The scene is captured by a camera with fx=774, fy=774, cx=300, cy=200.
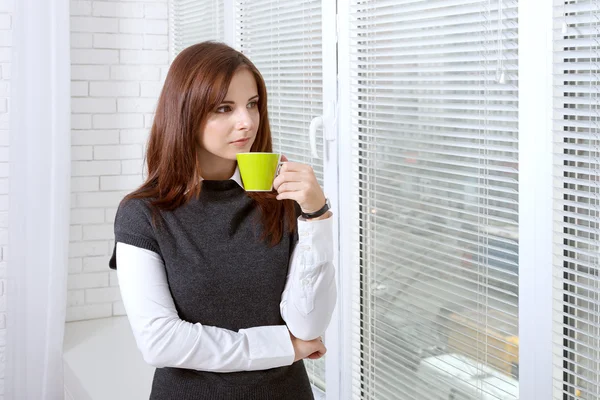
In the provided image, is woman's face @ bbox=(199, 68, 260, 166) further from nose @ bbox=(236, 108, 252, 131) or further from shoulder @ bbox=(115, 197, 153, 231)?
shoulder @ bbox=(115, 197, 153, 231)

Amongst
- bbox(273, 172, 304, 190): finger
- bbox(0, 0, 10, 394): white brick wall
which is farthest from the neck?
bbox(0, 0, 10, 394): white brick wall

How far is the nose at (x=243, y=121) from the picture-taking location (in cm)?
150

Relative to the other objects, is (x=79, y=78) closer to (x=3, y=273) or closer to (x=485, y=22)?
(x=3, y=273)

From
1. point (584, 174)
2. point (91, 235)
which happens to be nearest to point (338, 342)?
point (584, 174)

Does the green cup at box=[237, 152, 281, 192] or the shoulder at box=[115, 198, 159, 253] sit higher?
the green cup at box=[237, 152, 281, 192]

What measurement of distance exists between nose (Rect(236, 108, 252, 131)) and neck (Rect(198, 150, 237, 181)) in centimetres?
13

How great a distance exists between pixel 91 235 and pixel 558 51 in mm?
2790

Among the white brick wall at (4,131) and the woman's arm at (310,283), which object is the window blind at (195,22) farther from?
the woman's arm at (310,283)

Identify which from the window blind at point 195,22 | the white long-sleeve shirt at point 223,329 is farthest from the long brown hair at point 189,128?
the window blind at point 195,22

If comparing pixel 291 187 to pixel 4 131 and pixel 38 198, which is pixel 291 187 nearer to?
pixel 38 198

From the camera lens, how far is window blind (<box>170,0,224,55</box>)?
355 centimetres

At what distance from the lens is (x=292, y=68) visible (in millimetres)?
2832

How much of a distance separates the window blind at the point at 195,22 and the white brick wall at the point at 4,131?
31.0 inches

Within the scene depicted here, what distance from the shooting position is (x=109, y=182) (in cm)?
387
